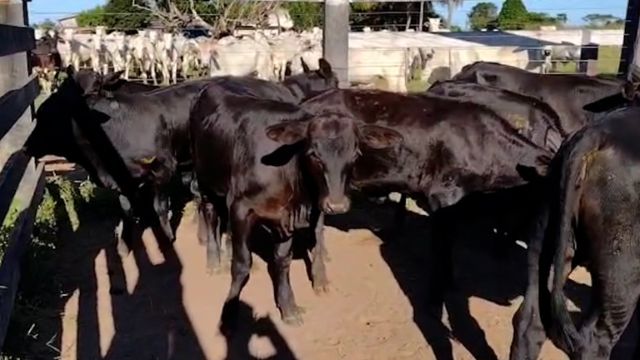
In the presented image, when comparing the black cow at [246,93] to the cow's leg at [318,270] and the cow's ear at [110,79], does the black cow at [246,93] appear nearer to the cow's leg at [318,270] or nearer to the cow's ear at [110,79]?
the cow's leg at [318,270]

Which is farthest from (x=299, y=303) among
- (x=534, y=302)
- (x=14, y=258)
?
(x=534, y=302)

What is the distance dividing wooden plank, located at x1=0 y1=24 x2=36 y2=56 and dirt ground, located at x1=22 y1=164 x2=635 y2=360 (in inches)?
75.9

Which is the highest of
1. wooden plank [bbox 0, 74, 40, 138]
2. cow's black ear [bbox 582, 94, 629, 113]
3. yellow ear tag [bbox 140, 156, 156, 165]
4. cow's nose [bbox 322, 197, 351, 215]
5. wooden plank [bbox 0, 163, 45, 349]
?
wooden plank [bbox 0, 74, 40, 138]

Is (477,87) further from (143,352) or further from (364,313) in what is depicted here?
(143,352)

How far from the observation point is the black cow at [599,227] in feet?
10.7

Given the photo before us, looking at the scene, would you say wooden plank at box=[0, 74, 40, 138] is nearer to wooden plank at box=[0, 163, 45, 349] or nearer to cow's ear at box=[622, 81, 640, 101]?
wooden plank at box=[0, 163, 45, 349]

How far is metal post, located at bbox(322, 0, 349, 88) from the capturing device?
26.7 feet

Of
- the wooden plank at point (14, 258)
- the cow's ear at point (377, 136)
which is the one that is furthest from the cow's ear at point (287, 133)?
the wooden plank at point (14, 258)

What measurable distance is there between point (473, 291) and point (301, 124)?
85.5 inches

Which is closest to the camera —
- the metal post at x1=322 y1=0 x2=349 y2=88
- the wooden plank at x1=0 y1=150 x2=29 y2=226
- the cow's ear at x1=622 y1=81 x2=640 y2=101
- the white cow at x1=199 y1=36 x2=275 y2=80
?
the wooden plank at x1=0 y1=150 x2=29 y2=226

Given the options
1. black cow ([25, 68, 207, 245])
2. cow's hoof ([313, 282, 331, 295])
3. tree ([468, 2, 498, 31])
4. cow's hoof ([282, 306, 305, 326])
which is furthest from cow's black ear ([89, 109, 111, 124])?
tree ([468, 2, 498, 31])

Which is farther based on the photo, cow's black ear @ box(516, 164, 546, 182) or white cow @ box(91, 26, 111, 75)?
white cow @ box(91, 26, 111, 75)

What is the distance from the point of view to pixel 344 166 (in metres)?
4.63

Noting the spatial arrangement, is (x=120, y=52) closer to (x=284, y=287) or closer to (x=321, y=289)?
(x=321, y=289)
